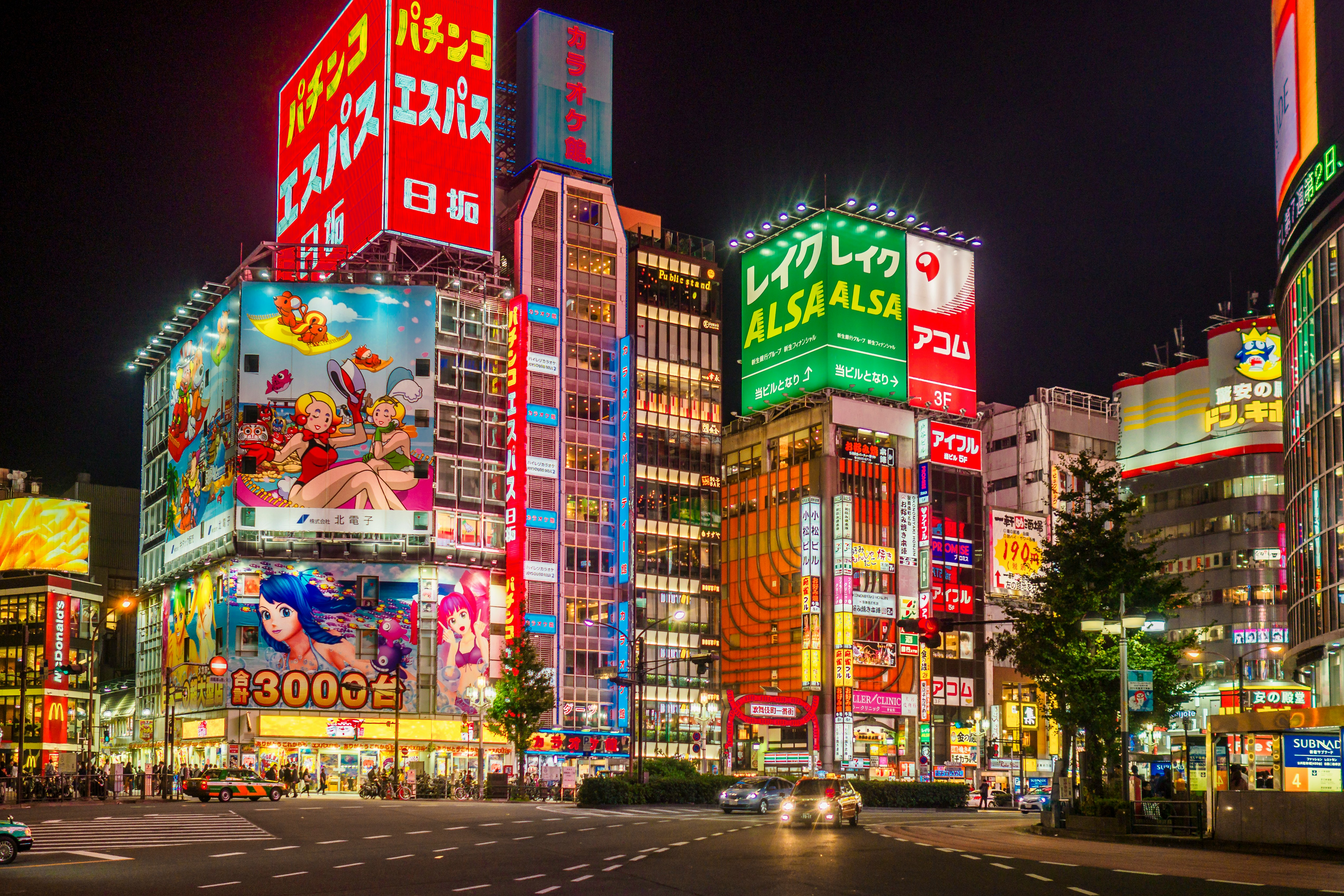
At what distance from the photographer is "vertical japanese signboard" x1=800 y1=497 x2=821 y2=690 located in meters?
112

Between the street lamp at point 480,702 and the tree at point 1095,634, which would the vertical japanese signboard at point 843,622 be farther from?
the tree at point 1095,634

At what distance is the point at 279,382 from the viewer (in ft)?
316

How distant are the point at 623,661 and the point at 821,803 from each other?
60.5 m

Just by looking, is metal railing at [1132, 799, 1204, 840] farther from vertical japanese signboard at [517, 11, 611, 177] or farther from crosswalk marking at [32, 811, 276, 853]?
vertical japanese signboard at [517, 11, 611, 177]

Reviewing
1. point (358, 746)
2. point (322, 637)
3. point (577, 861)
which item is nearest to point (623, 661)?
point (358, 746)

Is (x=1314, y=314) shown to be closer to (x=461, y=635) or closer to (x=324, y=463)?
(x=461, y=635)

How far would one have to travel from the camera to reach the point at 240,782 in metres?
64.4

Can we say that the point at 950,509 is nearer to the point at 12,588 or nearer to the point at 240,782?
the point at 240,782

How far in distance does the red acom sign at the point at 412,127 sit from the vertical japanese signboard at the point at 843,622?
36723 mm

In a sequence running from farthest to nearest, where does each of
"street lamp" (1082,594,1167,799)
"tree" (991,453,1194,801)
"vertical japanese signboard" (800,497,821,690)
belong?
"vertical japanese signboard" (800,497,821,690), "tree" (991,453,1194,801), "street lamp" (1082,594,1167,799)

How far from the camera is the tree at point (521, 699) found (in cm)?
8350

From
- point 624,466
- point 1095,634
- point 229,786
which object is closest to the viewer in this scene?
point 1095,634

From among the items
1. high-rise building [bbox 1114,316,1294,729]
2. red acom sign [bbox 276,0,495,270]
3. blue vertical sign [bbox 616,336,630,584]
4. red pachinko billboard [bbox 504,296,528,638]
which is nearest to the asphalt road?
red pachinko billboard [bbox 504,296,528,638]

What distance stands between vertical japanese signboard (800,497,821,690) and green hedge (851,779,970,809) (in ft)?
101
